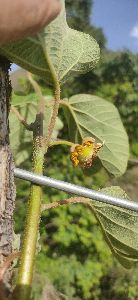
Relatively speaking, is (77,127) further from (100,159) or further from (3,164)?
(3,164)

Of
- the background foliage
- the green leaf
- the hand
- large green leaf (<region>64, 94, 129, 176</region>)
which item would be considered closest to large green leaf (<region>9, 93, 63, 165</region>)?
large green leaf (<region>64, 94, 129, 176</region>)

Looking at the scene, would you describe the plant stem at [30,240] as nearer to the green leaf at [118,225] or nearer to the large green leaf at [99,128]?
the green leaf at [118,225]

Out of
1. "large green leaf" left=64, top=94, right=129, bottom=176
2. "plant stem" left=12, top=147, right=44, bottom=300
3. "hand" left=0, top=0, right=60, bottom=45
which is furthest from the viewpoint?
"large green leaf" left=64, top=94, right=129, bottom=176

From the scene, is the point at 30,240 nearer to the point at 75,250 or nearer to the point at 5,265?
the point at 5,265

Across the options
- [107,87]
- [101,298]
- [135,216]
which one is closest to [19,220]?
[101,298]

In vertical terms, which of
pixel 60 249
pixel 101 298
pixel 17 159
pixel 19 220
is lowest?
pixel 101 298

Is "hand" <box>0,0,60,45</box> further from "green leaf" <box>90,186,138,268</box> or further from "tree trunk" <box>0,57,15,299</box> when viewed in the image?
"green leaf" <box>90,186,138,268</box>

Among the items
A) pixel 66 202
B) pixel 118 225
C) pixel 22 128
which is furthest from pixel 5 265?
pixel 22 128
